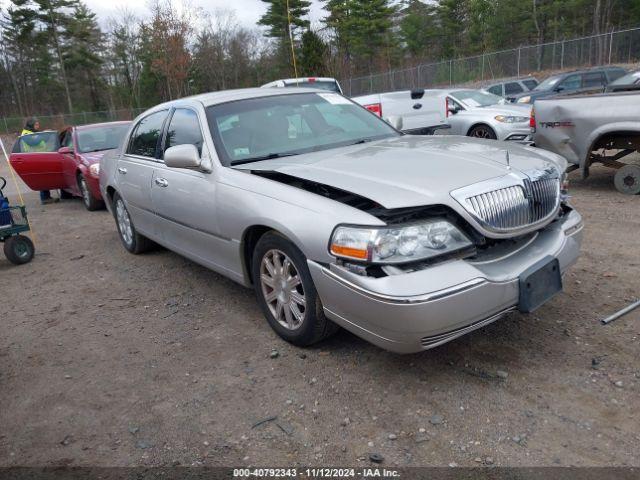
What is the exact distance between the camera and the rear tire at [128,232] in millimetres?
6047

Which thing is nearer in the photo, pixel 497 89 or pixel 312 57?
pixel 497 89

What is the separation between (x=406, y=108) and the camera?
1237cm

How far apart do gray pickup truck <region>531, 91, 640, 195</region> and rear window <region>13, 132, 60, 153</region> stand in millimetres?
9010

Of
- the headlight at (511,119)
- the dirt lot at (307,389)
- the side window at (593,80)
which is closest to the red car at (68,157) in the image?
the dirt lot at (307,389)

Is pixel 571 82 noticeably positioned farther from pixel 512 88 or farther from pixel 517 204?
pixel 517 204

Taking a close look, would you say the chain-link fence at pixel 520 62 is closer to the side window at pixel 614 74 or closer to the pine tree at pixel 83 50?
the side window at pixel 614 74

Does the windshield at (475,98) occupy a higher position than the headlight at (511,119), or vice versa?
the windshield at (475,98)

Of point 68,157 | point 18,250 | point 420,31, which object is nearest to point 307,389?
point 18,250

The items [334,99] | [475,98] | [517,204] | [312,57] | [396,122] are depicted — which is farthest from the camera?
[312,57]

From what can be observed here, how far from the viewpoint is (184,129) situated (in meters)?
4.50

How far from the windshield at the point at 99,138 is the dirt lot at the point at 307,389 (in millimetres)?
5566

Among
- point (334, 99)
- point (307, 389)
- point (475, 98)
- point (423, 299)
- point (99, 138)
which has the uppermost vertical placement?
point (334, 99)

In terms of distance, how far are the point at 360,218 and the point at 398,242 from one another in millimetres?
238

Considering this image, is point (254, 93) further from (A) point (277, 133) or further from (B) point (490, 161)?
(B) point (490, 161)
